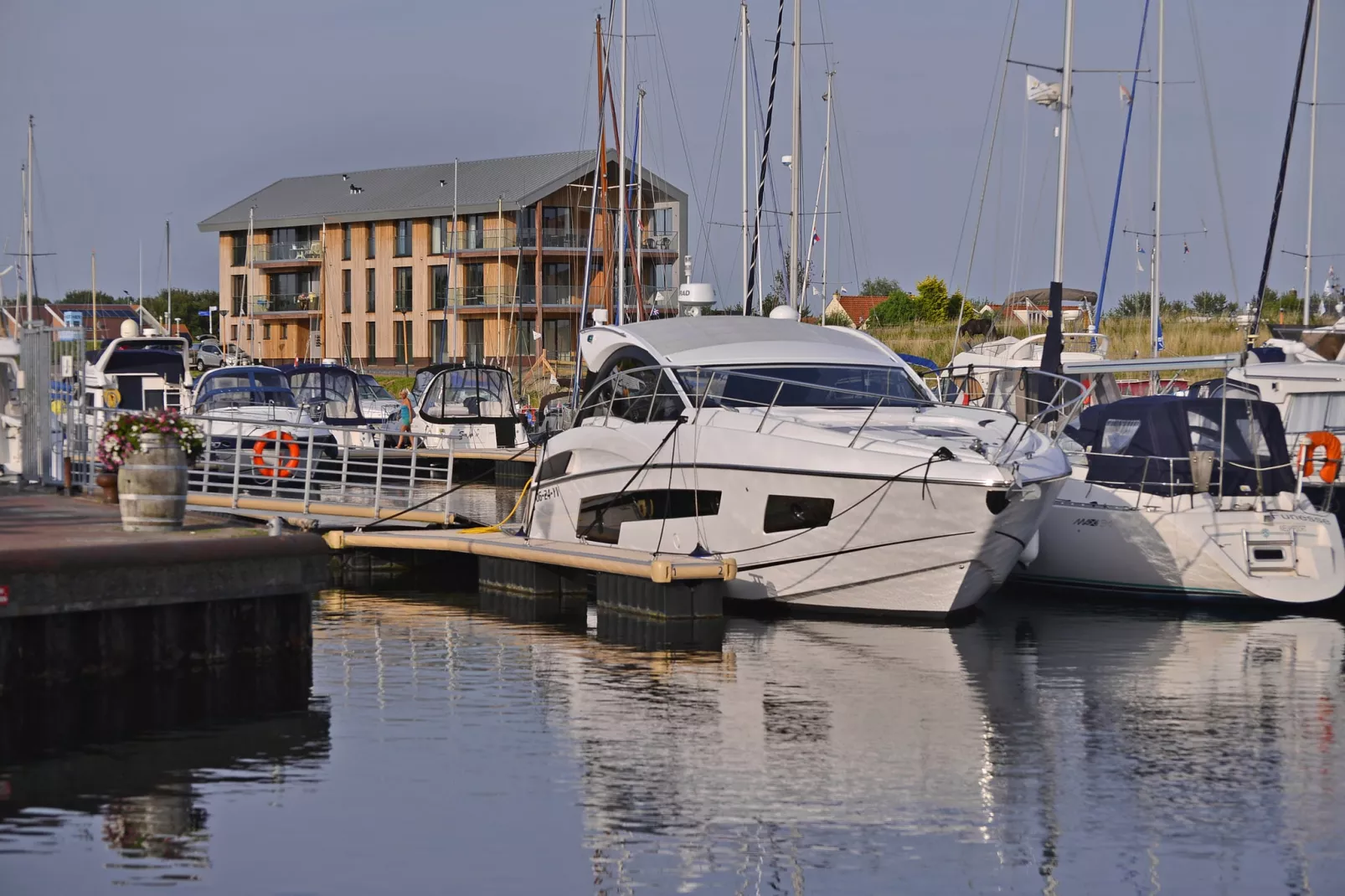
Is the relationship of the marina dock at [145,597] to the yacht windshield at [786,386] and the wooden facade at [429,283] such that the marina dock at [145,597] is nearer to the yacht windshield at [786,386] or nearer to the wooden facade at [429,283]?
the yacht windshield at [786,386]

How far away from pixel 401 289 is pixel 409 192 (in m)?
4.78

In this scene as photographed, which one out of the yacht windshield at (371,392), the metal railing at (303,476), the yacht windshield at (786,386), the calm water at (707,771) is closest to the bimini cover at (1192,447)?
the yacht windshield at (786,386)

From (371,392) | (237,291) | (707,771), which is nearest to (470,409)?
(371,392)

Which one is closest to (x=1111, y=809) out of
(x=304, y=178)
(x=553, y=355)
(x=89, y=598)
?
(x=89, y=598)

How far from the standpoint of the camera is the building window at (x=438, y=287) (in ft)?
263

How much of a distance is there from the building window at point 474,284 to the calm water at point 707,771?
62125mm

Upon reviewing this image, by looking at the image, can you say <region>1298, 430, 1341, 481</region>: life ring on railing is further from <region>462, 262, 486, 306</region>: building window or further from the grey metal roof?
<region>462, 262, 486, 306</region>: building window

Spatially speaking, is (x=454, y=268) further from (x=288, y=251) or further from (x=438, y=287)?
(x=288, y=251)

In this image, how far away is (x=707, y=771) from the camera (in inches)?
451

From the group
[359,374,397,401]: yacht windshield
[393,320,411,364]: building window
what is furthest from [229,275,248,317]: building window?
[359,374,397,401]: yacht windshield

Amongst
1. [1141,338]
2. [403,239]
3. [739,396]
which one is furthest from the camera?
[403,239]

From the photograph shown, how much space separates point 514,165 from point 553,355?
32.4 ft

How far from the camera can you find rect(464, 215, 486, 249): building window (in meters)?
77.6

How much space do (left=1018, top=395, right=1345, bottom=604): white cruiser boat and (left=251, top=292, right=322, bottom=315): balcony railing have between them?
69151mm
